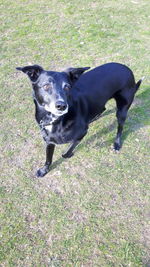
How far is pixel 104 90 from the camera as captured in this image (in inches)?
137

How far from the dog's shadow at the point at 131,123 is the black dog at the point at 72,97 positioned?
427 mm

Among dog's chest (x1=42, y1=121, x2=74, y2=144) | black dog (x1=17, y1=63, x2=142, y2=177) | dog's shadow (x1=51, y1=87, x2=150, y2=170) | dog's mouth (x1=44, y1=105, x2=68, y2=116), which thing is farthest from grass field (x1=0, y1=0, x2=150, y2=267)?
dog's mouth (x1=44, y1=105, x2=68, y2=116)

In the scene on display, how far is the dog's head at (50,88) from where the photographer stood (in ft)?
8.92

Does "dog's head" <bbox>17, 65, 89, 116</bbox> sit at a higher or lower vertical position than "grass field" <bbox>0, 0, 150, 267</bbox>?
higher

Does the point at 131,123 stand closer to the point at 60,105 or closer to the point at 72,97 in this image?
the point at 72,97

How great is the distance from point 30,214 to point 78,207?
669mm

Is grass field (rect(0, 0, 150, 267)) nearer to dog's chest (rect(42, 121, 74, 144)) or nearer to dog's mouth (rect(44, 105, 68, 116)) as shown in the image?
dog's chest (rect(42, 121, 74, 144))

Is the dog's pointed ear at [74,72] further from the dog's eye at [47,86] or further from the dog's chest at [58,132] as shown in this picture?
the dog's chest at [58,132]

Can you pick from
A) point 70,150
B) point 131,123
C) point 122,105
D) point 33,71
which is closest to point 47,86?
point 33,71

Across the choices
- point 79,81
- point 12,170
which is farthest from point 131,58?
point 12,170

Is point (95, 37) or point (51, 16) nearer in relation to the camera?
point (95, 37)

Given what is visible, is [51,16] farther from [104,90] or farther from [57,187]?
[57,187]

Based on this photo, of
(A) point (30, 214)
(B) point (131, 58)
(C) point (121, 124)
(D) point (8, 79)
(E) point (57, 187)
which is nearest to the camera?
(A) point (30, 214)

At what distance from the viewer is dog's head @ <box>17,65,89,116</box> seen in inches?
107
